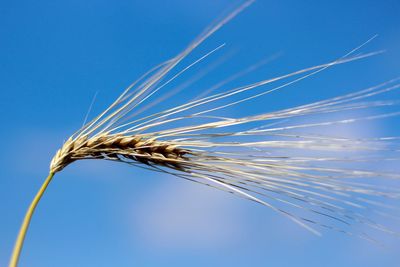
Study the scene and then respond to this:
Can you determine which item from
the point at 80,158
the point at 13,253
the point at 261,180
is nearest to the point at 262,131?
the point at 261,180

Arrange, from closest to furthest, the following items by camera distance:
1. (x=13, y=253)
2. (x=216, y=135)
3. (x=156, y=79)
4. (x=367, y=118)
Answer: (x=367, y=118) < (x=13, y=253) < (x=216, y=135) < (x=156, y=79)

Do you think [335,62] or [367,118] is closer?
[367,118]

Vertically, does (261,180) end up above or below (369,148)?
below

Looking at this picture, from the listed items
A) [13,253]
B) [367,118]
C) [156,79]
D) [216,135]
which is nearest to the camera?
[367,118]

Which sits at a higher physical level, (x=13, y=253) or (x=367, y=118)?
(x=367, y=118)

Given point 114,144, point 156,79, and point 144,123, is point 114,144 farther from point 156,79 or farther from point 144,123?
point 156,79

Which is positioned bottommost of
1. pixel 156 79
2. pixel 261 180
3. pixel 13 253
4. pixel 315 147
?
pixel 13 253

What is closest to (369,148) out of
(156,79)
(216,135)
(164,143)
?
(216,135)

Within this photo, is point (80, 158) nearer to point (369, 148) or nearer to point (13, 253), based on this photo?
point (13, 253)

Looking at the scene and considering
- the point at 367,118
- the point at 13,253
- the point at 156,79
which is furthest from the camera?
the point at 156,79
